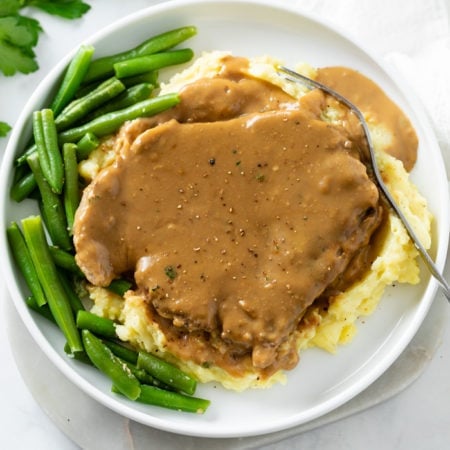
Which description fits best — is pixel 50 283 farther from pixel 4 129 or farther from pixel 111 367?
pixel 4 129

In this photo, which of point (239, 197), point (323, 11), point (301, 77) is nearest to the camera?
point (239, 197)

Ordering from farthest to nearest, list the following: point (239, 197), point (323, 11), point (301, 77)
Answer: point (323, 11), point (301, 77), point (239, 197)

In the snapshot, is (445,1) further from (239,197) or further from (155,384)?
(155,384)

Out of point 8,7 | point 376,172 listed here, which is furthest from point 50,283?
point 376,172

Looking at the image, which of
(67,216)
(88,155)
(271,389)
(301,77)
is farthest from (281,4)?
(271,389)

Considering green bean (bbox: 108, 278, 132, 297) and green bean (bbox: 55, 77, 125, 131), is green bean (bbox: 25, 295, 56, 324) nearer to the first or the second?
green bean (bbox: 108, 278, 132, 297)

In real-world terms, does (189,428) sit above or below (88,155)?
below
